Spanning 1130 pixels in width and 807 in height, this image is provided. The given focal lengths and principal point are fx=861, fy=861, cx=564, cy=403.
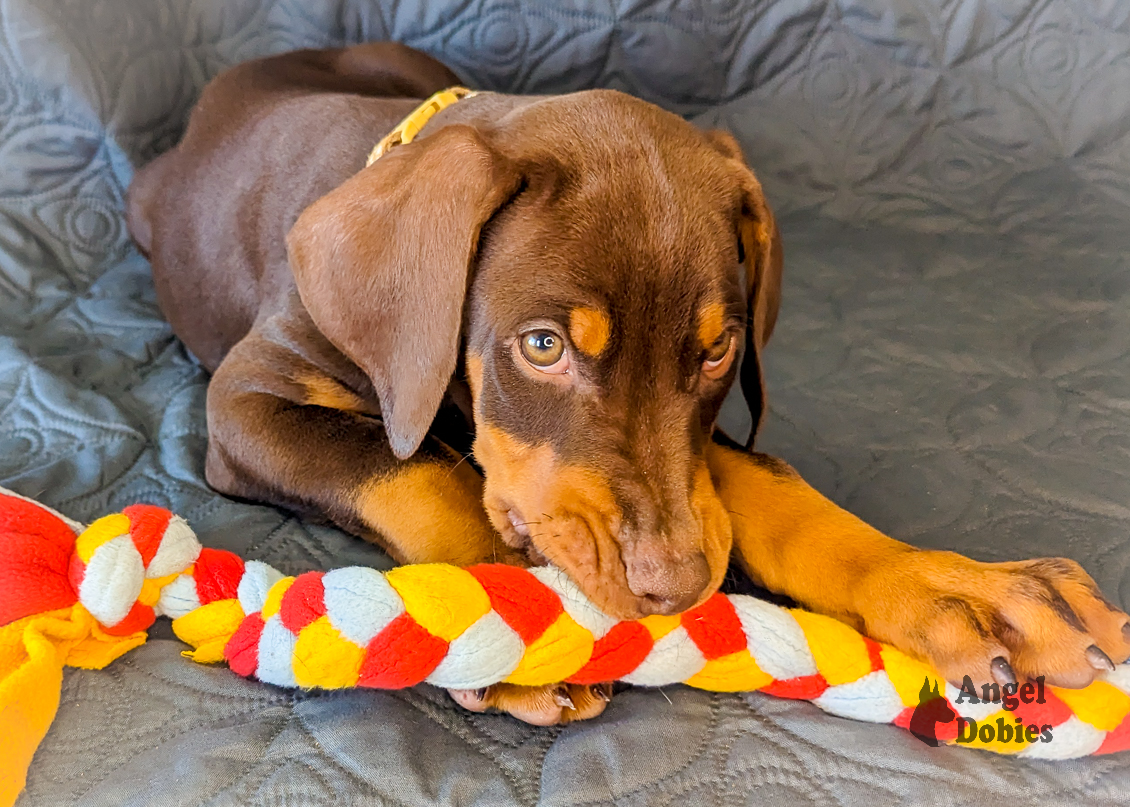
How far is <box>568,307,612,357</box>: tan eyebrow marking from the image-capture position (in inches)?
58.3

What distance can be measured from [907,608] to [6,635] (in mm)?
1422

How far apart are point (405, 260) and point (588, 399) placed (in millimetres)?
414

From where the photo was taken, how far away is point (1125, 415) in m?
2.40

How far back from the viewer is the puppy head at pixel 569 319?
1490 millimetres

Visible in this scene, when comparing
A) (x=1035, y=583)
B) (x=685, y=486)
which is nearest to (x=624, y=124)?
(x=685, y=486)

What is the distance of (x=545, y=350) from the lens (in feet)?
5.09

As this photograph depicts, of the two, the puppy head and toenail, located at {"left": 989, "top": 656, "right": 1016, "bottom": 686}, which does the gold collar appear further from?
toenail, located at {"left": 989, "top": 656, "right": 1016, "bottom": 686}

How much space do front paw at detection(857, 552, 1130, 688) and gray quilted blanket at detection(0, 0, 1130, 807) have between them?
16 centimetres

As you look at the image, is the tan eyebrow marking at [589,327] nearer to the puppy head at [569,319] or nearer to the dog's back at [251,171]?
the puppy head at [569,319]

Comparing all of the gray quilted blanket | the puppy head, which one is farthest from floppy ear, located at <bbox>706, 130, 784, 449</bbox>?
the gray quilted blanket

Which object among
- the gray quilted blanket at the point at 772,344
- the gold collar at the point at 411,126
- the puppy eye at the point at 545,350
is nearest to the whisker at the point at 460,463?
the gray quilted blanket at the point at 772,344

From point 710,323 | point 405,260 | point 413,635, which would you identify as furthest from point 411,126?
point 413,635

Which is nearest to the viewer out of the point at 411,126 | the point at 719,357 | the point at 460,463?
the point at 719,357

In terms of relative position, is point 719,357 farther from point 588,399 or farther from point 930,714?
point 930,714
